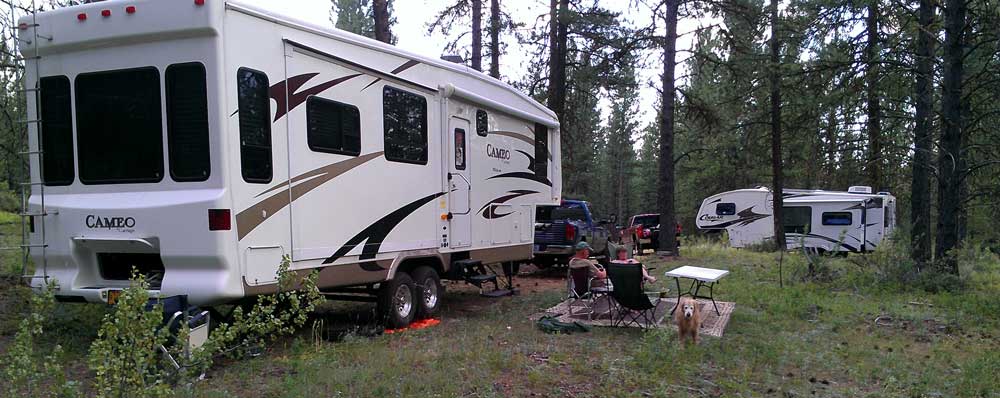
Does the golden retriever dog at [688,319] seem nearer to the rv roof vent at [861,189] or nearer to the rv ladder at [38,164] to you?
the rv ladder at [38,164]

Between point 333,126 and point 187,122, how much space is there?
1287mm

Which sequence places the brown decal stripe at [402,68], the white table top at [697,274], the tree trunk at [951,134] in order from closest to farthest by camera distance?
the brown decal stripe at [402,68] < the white table top at [697,274] < the tree trunk at [951,134]

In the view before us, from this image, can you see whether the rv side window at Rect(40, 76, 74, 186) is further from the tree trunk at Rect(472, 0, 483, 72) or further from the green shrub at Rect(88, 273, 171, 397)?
the tree trunk at Rect(472, 0, 483, 72)

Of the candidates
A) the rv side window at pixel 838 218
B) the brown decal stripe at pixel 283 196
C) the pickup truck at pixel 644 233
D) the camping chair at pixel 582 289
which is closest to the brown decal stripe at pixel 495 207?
the camping chair at pixel 582 289

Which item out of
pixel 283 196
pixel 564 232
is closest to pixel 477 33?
pixel 564 232

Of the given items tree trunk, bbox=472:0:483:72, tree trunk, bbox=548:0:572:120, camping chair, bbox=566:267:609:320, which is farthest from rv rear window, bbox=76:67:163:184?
tree trunk, bbox=548:0:572:120

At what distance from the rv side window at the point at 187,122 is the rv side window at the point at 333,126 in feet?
3.07

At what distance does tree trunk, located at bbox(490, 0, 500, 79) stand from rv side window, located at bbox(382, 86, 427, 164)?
8.79 meters

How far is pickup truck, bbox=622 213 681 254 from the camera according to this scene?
17.8 meters

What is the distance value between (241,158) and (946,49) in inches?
404

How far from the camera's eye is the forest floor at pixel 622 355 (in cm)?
466

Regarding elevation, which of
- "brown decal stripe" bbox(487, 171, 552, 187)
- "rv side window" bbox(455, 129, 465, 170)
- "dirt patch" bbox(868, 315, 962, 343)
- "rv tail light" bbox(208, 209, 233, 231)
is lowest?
"dirt patch" bbox(868, 315, 962, 343)

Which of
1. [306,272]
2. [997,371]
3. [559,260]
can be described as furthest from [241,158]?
[559,260]

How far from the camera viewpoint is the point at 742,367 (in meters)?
5.44
